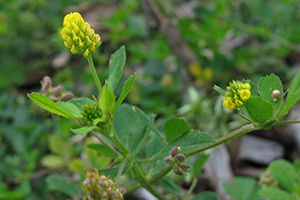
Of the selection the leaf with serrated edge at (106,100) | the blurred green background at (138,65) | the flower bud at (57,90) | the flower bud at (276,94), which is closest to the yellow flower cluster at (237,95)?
the flower bud at (276,94)

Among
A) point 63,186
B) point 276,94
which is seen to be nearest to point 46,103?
point 276,94

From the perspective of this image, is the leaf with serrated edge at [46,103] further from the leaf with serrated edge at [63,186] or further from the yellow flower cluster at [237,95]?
the leaf with serrated edge at [63,186]

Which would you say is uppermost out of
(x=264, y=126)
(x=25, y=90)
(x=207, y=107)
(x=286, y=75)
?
(x=25, y=90)

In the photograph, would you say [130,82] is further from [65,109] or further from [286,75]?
[286,75]

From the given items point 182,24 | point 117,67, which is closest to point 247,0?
point 182,24

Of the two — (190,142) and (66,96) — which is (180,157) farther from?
(66,96)

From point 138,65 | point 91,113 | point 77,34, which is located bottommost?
point 138,65

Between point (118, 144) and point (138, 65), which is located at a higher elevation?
point (118, 144)
